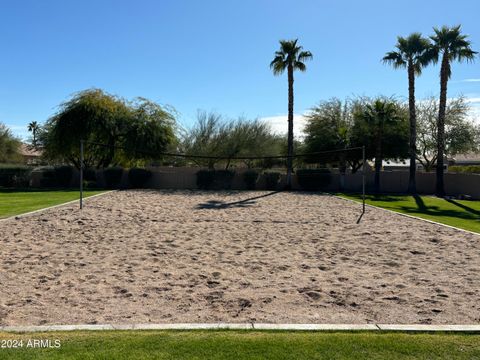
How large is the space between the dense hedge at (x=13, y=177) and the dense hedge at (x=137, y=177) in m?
6.38

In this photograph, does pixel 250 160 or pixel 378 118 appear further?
pixel 250 160

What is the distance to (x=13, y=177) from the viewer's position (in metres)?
26.6

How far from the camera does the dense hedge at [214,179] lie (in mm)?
27406

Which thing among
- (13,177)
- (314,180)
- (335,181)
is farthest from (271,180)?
(13,177)

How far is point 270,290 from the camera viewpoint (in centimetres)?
559

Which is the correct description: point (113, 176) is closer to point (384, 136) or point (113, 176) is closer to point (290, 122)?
point (290, 122)

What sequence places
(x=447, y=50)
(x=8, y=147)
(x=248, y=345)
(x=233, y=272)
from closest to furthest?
(x=248, y=345)
(x=233, y=272)
(x=447, y=50)
(x=8, y=147)

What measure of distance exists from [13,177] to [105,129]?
20.5 ft

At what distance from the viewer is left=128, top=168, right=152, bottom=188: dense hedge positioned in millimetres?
26875

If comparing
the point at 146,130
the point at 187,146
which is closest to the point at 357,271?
the point at 146,130

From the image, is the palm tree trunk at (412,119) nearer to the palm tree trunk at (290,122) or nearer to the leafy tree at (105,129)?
the palm tree trunk at (290,122)

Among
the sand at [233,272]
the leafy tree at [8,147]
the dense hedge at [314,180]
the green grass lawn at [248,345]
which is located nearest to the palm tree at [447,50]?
the dense hedge at [314,180]

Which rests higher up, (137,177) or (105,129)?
(105,129)

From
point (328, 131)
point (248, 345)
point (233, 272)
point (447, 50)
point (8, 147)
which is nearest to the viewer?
point (248, 345)
